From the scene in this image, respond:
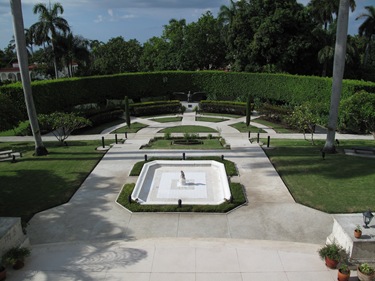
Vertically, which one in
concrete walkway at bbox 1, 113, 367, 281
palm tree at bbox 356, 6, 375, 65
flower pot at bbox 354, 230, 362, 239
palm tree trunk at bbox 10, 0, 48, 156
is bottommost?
concrete walkway at bbox 1, 113, 367, 281

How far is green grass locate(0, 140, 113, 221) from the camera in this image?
15.5 m

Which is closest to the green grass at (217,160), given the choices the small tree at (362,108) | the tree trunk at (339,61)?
the tree trunk at (339,61)

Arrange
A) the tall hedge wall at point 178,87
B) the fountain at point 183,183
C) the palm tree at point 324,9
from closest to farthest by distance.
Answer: the fountain at point 183,183
the tall hedge wall at point 178,87
the palm tree at point 324,9

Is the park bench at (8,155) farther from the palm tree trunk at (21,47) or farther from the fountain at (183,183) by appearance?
the fountain at (183,183)

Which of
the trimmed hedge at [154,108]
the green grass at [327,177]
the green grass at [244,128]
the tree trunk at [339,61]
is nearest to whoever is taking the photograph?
the green grass at [327,177]

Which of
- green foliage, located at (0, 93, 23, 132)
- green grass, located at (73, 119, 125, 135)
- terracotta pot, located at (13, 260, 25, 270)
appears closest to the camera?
terracotta pot, located at (13, 260, 25, 270)

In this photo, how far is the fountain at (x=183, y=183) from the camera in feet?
52.5

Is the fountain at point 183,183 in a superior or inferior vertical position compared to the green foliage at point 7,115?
inferior

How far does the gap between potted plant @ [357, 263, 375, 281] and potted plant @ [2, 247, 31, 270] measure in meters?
10.3

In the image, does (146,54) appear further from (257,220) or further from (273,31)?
(257,220)

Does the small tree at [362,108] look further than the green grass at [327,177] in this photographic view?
Yes

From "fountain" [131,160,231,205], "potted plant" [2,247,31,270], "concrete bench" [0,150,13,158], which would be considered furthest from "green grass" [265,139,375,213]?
"concrete bench" [0,150,13,158]

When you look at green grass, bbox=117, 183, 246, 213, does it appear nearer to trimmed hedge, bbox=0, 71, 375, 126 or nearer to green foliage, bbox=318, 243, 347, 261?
green foliage, bbox=318, 243, 347, 261

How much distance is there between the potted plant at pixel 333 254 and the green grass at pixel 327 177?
407cm
